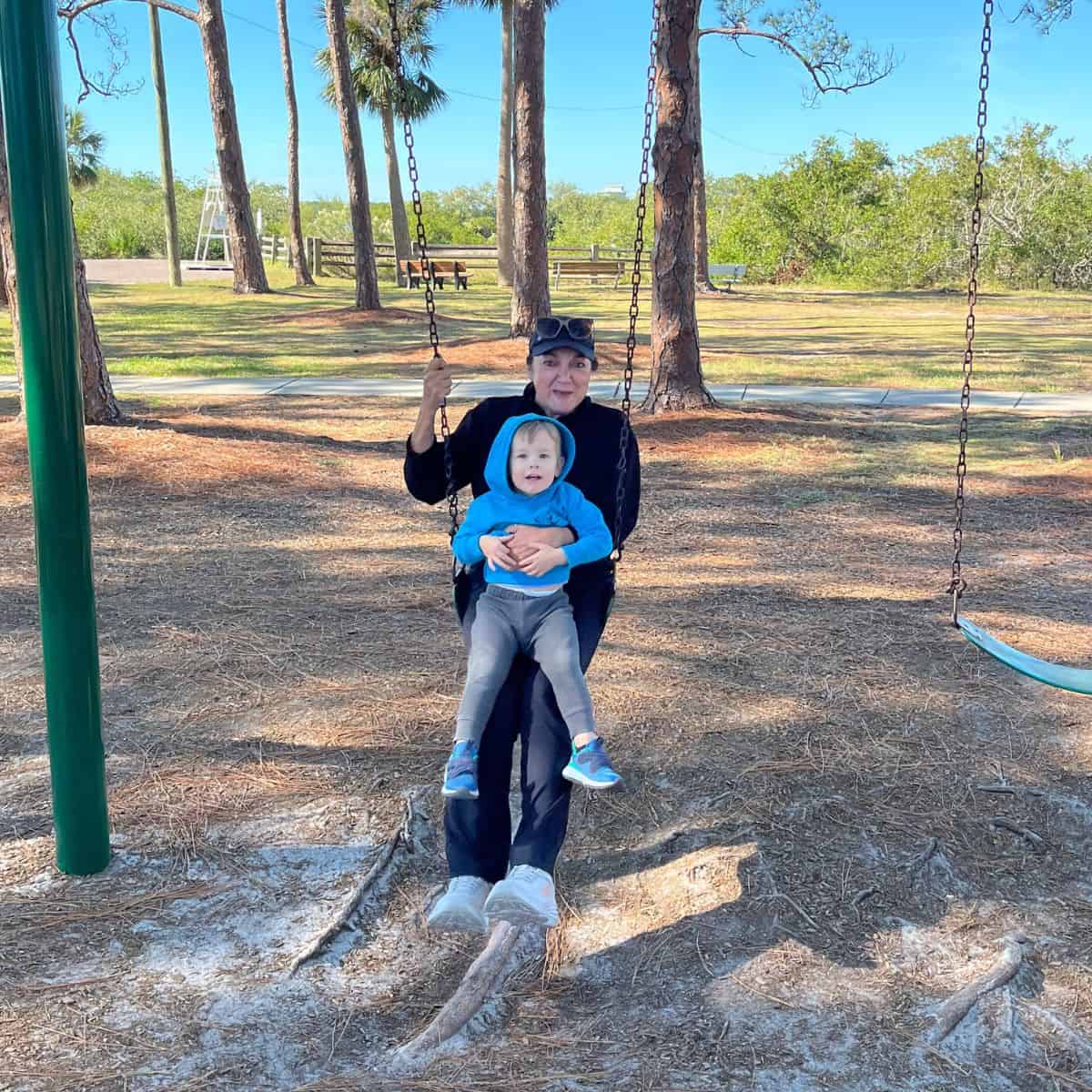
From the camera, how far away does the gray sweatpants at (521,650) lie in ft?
9.41

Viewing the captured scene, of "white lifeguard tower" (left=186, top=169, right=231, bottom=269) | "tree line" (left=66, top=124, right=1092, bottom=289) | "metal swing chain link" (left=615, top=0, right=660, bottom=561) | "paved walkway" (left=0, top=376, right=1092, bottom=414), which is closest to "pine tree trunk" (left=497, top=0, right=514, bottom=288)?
"tree line" (left=66, top=124, right=1092, bottom=289)

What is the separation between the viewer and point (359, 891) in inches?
119

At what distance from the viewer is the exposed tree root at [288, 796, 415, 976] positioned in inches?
110

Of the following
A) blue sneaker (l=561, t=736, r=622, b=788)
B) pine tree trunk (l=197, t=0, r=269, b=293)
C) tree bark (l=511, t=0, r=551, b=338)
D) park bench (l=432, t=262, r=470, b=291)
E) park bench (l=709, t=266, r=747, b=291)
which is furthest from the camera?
park bench (l=709, t=266, r=747, b=291)

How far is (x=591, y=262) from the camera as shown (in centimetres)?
2617

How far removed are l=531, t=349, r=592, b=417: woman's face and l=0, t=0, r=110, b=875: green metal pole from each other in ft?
3.64

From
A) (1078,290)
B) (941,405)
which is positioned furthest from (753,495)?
(1078,290)

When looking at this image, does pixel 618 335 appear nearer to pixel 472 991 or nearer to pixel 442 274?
pixel 442 274

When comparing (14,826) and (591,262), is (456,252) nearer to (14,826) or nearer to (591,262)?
(591,262)

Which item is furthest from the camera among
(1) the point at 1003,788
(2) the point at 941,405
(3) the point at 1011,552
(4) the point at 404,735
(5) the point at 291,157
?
(5) the point at 291,157

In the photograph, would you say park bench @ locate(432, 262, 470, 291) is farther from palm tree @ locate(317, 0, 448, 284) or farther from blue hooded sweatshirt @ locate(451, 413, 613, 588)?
blue hooded sweatshirt @ locate(451, 413, 613, 588)

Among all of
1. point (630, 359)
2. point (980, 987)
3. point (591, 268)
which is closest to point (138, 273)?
point (591, 268)

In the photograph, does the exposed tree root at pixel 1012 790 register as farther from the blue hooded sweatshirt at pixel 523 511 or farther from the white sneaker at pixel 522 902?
the white sneaker at pixel 522 902

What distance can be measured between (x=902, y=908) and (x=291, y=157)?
28214 millimetres
